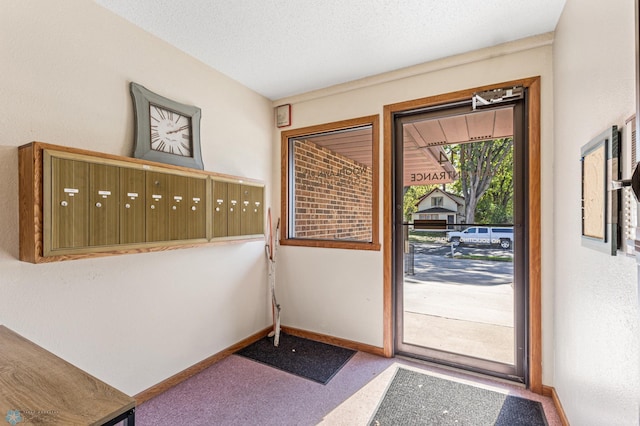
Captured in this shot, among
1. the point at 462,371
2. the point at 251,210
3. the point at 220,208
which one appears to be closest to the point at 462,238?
the point at 462,371

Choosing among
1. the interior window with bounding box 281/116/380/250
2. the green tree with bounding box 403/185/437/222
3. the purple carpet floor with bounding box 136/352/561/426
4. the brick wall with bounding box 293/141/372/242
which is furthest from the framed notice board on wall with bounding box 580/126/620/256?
the brick wall with bounding box 293/141/372/242

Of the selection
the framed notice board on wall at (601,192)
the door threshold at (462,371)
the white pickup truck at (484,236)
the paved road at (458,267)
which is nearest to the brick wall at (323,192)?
the paved road at (458,267)

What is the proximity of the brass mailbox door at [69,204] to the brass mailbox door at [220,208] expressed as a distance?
2.84 ft

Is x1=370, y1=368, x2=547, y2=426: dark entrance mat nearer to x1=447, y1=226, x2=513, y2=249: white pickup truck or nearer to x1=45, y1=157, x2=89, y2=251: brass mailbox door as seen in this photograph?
x1=447, y1=226, x2=513, y2=249: white pickup truck

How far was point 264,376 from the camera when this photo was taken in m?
2.38

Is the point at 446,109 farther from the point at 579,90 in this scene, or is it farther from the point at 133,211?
the point at 133,211

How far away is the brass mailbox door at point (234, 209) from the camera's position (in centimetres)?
252

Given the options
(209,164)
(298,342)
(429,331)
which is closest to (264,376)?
(298,342)

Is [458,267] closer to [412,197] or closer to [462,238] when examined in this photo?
[462,238]

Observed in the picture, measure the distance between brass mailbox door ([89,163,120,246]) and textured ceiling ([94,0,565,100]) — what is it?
1052 mm

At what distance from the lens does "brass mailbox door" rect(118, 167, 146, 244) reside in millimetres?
1765

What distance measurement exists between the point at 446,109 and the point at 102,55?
8.20ft

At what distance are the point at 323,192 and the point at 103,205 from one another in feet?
6.94

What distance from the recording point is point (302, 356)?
2705 millimetres
